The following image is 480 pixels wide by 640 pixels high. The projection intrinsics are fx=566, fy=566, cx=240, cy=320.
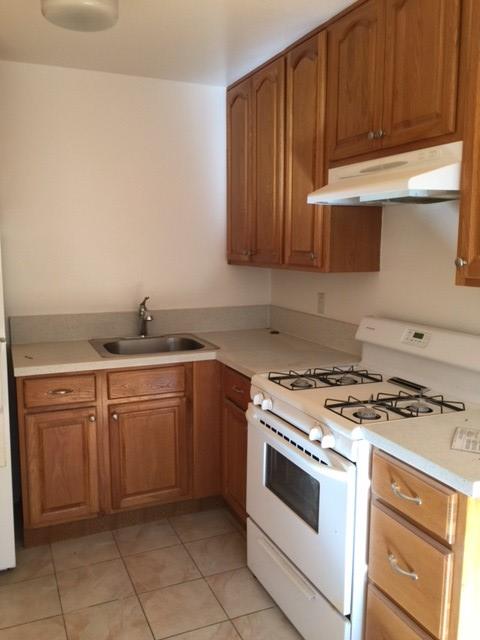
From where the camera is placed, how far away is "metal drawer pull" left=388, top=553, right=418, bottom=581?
1.55 m

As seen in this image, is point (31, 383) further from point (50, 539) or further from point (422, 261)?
point (422, 261)

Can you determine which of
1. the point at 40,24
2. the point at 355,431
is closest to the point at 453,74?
the point at 355,431

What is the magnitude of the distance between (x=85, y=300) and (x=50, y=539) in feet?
4.11

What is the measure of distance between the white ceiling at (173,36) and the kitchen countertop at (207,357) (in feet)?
4.75

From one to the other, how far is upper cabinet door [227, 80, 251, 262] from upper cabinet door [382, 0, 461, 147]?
46.9 inches

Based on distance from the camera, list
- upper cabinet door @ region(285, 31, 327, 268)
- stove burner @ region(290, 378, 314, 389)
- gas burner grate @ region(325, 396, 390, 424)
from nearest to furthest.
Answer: gas burner grate @ region(325, 396, 390, 424) < stove burner @ region(290, 378, 314, 389) < upper cabinet door @ region(285, 31, 327, 268)

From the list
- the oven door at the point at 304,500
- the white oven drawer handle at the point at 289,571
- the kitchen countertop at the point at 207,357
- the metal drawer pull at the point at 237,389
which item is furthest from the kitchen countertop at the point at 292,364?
the white oven drawer handle at the point at 289,571

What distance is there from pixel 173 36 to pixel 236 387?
1.62 metres

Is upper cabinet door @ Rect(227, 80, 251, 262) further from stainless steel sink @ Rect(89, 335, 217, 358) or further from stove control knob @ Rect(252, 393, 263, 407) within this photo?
stove control knob @ Rect(252, 393, 263, 407)

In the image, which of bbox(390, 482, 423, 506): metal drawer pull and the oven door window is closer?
bbox(390, 482, 423, 506): metal drawer pull

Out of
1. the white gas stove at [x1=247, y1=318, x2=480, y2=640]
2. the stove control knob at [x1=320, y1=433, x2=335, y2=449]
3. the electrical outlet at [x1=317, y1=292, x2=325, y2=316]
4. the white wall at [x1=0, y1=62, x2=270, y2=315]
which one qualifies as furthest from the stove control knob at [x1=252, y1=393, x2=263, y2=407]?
the white wall at [x1=0, y1=62, x2=270, y2=315]

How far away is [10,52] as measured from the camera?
273 centimetres

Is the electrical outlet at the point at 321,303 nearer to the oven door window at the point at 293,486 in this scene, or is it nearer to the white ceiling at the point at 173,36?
the oven door window at the point at 293,486

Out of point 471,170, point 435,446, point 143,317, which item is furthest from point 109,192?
point 435,446
